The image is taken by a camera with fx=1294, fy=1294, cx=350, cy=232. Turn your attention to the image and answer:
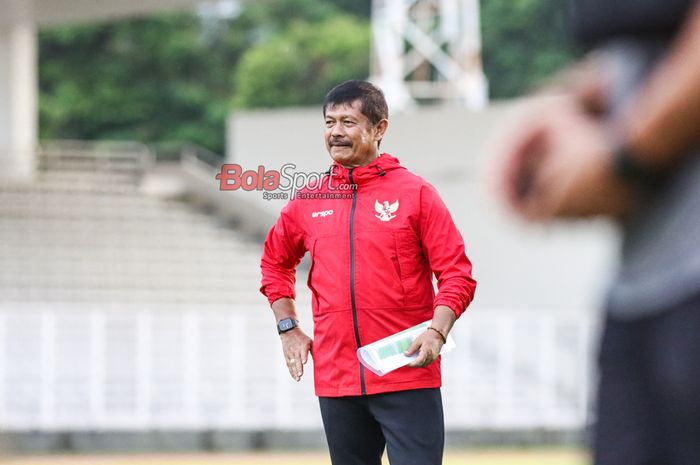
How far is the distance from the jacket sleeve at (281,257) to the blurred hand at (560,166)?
6.72ft

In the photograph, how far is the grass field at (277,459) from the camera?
7.76 m

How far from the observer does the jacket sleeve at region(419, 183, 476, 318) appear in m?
3.31

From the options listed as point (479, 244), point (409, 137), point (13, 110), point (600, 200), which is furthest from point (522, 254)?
point (600, 200)

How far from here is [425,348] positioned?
3.27 metres

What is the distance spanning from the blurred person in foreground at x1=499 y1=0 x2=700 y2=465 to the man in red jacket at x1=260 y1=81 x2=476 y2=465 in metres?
1.75

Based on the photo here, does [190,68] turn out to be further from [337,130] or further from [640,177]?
[640,177]

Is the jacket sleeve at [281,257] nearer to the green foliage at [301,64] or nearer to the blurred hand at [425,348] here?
the blurred hand at [425,348]

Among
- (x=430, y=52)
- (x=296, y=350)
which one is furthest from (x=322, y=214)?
(x=430, y=52)

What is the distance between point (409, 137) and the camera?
44.8ft

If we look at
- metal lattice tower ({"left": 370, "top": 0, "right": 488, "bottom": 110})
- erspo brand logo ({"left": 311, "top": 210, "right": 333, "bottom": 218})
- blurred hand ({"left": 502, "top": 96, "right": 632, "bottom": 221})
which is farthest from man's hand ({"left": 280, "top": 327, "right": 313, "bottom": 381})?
metal lattice tower ({"left": 370, "top": 0, "right": 488, "bottom": 110})

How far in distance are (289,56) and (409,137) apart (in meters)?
18.1

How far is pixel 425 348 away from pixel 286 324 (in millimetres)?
506

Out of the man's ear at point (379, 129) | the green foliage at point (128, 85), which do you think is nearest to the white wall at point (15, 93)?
the green foliage at point (128, 85)

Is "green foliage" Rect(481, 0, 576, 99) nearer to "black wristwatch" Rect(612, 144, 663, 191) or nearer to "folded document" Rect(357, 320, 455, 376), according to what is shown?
"folded document" Rect(357, 320, 455, 376)
